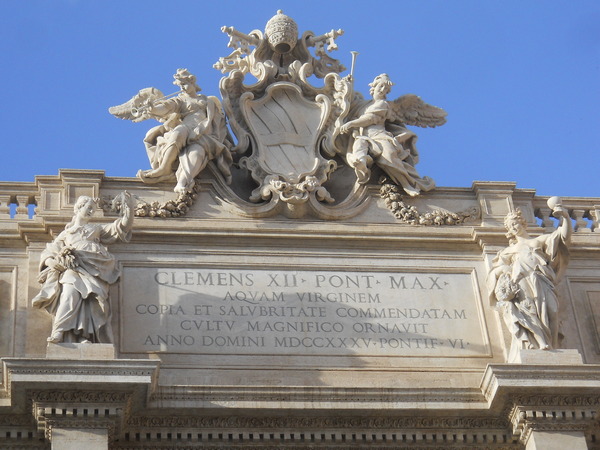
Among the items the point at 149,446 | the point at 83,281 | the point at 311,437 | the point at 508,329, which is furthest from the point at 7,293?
the point at 508,329

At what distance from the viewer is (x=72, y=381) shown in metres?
19.0

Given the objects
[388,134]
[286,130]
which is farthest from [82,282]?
[388,134]

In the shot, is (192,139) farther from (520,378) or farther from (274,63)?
(520,378)

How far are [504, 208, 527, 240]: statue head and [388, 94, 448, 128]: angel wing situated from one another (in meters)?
2.13

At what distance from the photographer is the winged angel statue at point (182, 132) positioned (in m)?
21.8

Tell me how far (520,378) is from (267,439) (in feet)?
9.28

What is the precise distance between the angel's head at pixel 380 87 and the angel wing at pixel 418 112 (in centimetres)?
29

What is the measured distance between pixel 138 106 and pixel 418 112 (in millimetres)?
3630

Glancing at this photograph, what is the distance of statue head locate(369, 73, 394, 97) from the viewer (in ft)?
74.8

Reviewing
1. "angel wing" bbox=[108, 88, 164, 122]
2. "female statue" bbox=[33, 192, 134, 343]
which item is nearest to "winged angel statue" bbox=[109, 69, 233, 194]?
"angel wing" bbox=[108, 88, 164, 122]

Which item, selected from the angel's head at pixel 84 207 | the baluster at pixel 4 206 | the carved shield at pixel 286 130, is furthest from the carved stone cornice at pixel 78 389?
the carved shield at pixel 286 130

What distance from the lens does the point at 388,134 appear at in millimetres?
22500

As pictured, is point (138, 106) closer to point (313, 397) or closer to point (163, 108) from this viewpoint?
point (163, 108)

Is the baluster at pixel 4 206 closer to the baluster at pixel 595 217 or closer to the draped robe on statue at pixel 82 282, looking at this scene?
the draped robe on statue at pixel 82 282
